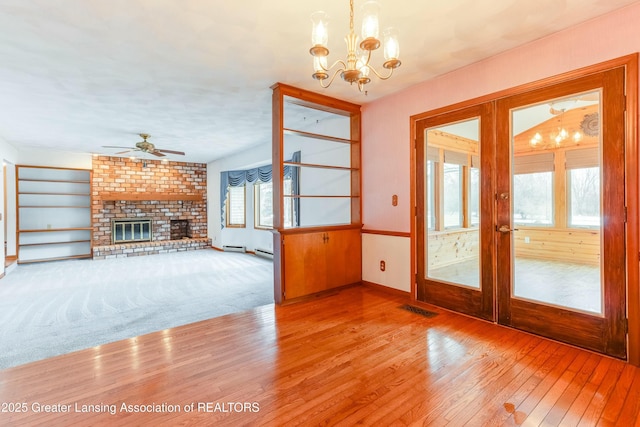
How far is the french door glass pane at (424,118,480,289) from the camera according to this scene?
310 centimetres

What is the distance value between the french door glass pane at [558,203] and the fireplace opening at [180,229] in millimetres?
8671

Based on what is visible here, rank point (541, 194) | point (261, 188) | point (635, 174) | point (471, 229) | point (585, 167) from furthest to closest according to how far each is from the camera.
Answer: point (261, 188) < point (471, 229) < point (541, 194) < point (585, 167) < point (635, 174)

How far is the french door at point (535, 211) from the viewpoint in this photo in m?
2.29

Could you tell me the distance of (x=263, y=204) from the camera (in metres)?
7.91

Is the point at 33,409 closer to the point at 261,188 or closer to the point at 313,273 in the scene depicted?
the point at 313,273

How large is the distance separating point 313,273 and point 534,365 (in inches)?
92.1

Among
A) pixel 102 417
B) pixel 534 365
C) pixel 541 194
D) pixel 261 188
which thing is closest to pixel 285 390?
pixel 102 417

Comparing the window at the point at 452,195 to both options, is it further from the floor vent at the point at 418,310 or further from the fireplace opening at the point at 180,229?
the fireplace opening at the point at 180,229

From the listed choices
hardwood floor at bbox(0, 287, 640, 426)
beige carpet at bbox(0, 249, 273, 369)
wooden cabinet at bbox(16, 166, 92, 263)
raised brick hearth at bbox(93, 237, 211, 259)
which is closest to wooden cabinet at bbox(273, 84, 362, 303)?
beige carpet at bbox(0, 249, 273, 369)

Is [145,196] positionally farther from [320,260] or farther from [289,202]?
[320,260]

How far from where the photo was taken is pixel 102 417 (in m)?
1.67

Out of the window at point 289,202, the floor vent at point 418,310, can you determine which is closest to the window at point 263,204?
the window at point 289,202

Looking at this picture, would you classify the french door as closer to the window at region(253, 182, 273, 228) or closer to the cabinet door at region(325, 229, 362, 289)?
the cabinet door at region(325, 229, 362, 289)

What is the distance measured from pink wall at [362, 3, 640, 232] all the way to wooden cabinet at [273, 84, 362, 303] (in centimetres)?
28
